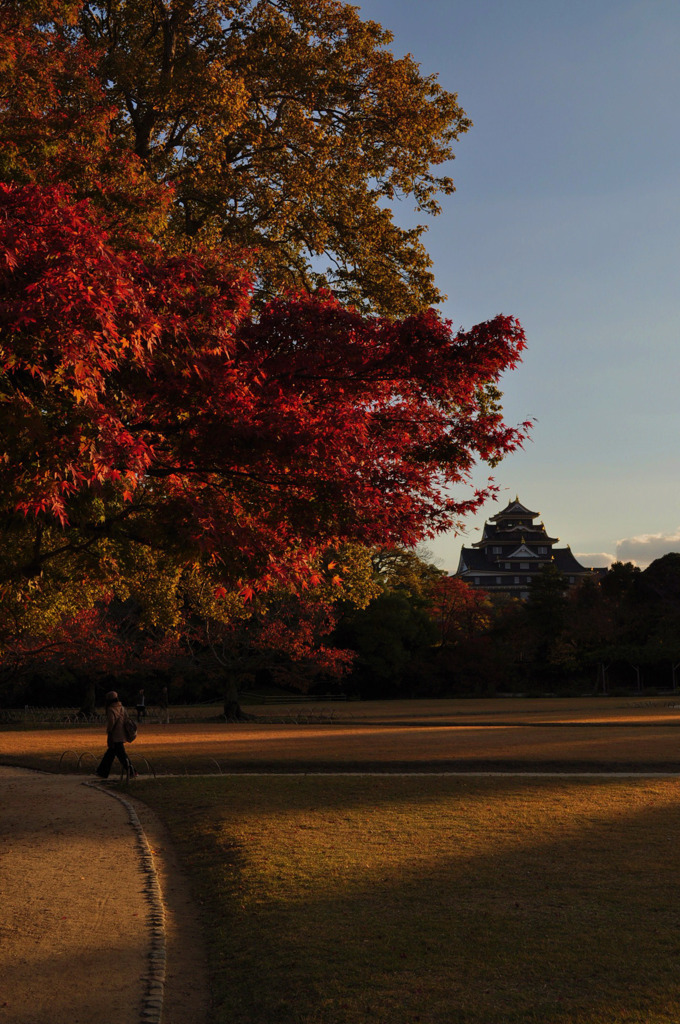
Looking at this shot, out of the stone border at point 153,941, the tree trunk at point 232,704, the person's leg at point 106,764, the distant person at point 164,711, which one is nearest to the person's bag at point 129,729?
the person's leg at point 106,764

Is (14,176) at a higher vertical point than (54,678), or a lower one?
higher

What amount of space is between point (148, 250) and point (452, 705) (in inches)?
1629

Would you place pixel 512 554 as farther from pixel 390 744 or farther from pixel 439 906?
pixel 439 906

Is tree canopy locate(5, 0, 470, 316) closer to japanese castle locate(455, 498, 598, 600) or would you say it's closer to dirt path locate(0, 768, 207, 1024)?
dirt path locate(0, 768, 207, 1024)

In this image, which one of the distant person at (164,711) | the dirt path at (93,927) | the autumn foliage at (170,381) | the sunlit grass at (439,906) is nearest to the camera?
the sunlit grass at (439,906)

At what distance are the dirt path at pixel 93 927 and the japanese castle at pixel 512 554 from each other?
297ft

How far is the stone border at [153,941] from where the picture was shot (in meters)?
5.10

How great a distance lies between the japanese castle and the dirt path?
90447mm

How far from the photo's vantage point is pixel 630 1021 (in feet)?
15.5

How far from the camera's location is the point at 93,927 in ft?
22.1

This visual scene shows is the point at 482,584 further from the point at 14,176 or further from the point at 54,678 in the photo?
the point at 14,176

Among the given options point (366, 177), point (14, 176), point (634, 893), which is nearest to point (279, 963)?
point (634, 893)

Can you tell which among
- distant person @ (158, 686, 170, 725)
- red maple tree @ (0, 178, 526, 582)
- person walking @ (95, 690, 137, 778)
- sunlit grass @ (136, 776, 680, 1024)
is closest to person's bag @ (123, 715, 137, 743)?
person walking @ (95, 690, 137, 778)

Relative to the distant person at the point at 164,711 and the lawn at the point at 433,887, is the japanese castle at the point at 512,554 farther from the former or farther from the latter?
the lawn at the point at 433,887
